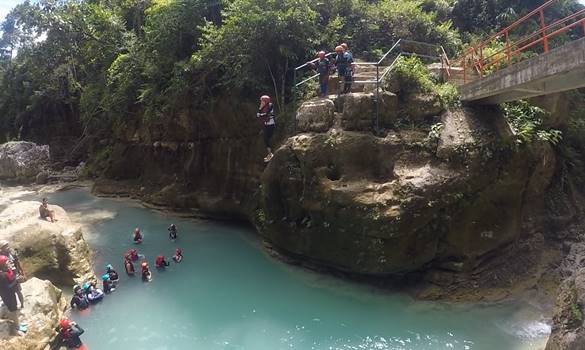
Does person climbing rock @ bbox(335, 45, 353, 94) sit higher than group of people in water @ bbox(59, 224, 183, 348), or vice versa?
person climbing rock @ bbox(335, 45, 353, 94)

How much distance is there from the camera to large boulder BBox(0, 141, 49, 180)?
31.7m

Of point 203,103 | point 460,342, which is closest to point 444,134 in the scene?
point 460,342

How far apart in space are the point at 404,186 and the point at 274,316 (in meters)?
5.24

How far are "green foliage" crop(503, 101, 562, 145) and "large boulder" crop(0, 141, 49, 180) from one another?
32220 mm

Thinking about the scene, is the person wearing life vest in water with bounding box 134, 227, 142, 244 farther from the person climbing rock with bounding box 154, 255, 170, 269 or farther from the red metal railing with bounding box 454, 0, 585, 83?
the red metal railing with bounding box 454, 0, 585, 83

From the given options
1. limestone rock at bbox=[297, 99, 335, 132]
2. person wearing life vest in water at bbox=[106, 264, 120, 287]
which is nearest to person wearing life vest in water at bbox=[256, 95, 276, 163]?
limestone rock at bbox=[297, 99, 335, 132]

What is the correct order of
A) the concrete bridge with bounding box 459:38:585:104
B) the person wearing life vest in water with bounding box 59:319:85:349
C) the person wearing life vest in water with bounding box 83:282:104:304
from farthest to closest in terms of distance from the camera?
1. the person wearing life vest in water with bounding box 83:282:104:304
2. the person wearing life vest in water with bounding box 59:319:85:349
3. the concrete bridge with bounding box 459:38:585:104

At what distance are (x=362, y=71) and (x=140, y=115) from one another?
15.2 m

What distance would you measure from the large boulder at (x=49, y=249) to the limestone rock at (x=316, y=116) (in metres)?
8.86

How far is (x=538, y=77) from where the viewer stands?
9406mm

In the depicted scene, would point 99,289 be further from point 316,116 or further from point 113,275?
point 316,116

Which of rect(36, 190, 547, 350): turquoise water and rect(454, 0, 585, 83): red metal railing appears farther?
rect(36, 190, 547, 350): turquoise water

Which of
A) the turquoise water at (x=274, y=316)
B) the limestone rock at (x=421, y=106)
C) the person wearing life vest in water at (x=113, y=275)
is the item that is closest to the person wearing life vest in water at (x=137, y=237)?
the turquoise water at (x=274, y=316)

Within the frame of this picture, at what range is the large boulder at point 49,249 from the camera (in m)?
13.5
